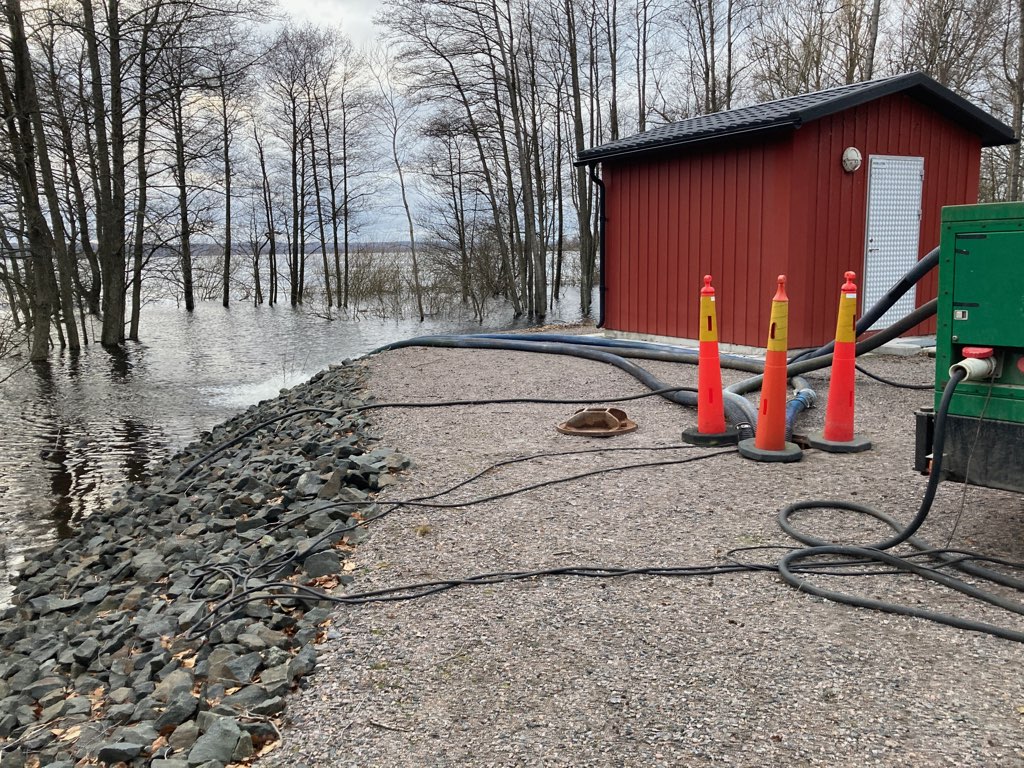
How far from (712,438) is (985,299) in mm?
2641

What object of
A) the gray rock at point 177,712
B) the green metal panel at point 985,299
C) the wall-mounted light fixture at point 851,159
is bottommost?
the gray rock at point 177,712

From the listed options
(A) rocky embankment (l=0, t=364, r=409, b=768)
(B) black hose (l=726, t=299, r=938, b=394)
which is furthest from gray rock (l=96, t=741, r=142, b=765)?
(B) black hose (l=726, t=299, r=938, b=394)

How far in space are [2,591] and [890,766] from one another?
19.2 feet

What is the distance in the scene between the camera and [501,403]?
7824 mm

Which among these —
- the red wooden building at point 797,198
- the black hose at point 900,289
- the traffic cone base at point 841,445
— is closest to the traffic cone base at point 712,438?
the traffic cone base at point 841,445

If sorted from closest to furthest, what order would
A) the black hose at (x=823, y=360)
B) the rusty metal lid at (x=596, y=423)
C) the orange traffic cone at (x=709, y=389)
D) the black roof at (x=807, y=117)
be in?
the orange traffic cone at (x=709, y=389) → the black hose at (x=823, y=360) → the rusty metal lid at (x=596, y=423) → the black roof at (x=807, y=117)

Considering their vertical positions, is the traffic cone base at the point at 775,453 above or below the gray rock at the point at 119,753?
above

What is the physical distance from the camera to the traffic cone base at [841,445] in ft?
18.4

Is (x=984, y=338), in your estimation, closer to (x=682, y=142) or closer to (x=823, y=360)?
(x=823, y=360)

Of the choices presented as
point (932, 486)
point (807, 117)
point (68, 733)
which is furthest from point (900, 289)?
point (68, 733)

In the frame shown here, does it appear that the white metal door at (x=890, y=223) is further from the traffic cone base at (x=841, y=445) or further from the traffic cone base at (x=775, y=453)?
the traffic cone base at (x=775, y=453)

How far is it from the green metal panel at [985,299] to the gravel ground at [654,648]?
2.78 feet

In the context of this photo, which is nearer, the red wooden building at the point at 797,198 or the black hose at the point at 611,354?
the black hose at the point at 611,354

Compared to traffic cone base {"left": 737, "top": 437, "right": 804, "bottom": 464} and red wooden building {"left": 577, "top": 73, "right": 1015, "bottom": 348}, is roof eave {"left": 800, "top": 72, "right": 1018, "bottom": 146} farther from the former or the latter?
traffic cone base {"left": 737, "top": 437, "right": 804, "bottom": 464}
